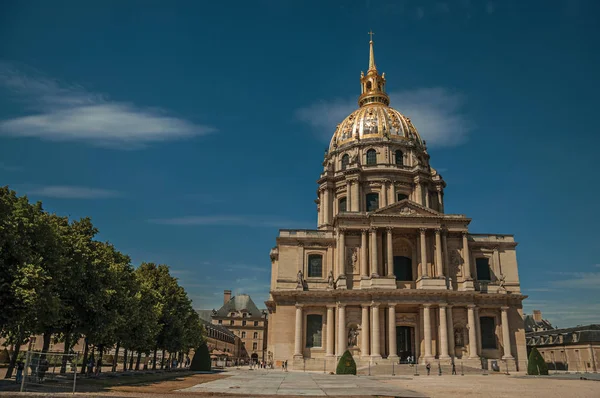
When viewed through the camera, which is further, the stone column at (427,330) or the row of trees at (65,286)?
the stone column at (427,330)

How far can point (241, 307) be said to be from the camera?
4865 inches

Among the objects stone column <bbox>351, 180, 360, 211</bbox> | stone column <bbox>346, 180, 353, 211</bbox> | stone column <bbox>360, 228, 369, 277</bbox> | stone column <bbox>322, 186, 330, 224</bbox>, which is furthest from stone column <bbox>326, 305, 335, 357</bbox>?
stone column <bbox>322, 186, 330, 224</bbox>

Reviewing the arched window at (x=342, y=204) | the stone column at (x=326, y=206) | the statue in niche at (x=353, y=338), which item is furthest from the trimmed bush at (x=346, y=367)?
the arched window at (x=342, y=204)

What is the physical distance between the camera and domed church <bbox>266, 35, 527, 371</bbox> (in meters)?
54.9

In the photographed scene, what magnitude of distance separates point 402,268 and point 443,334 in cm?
995

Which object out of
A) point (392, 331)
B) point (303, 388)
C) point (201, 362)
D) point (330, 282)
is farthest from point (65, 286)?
point (392, 331)

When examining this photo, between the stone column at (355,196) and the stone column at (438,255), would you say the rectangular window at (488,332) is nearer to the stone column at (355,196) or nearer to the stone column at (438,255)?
the stone column at (438,255)

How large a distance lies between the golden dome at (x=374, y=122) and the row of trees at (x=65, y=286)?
4094 centimetres

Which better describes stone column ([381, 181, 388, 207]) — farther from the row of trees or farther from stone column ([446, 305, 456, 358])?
the row of trees

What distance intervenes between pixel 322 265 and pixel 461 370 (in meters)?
19.4

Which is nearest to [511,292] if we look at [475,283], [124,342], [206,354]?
[475,283]

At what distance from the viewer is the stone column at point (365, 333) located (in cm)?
5409

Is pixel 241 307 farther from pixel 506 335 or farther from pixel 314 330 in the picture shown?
pixel 506 335

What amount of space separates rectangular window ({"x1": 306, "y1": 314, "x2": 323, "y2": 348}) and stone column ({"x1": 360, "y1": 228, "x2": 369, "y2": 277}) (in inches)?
282
